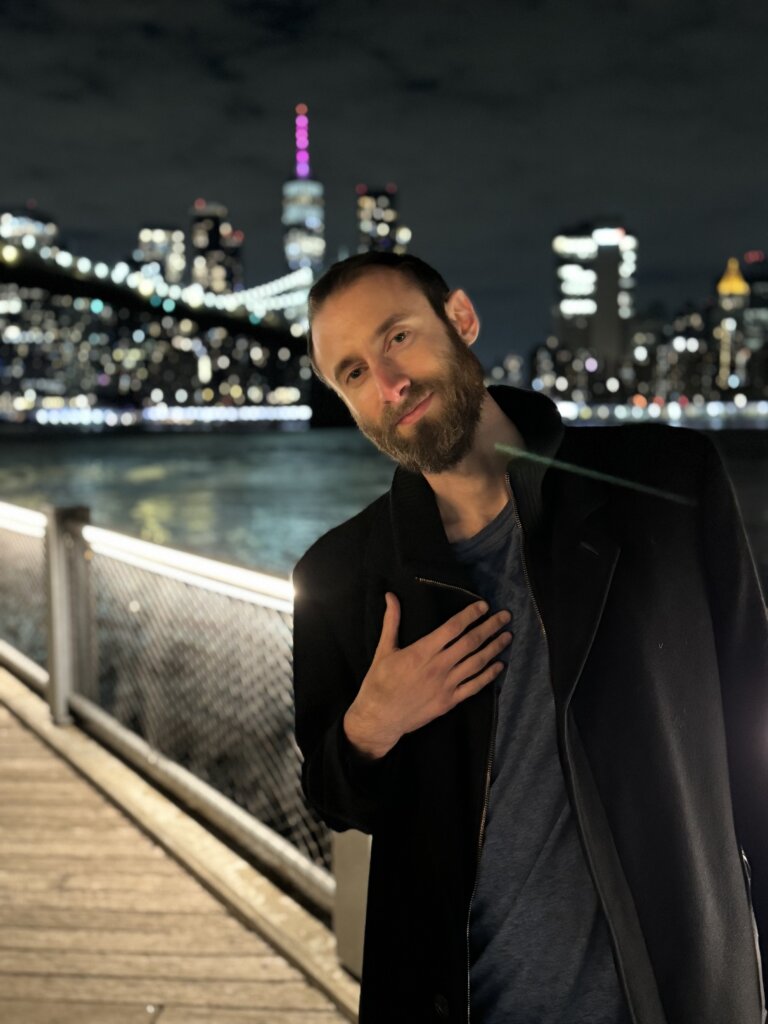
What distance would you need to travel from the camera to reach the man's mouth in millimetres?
1092

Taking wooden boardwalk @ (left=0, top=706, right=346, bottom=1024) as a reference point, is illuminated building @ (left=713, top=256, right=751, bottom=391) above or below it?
above

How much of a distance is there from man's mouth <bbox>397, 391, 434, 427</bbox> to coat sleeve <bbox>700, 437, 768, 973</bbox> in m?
0.33

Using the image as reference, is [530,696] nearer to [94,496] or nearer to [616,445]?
[616,445]

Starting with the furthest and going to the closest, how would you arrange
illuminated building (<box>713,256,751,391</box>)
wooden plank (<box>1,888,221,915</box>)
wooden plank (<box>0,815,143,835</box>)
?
illuminated building (<box>713,256,751,391</box>), wooden plank (<box>0,815,143,835</box>), wooden plank (<box>1,888,221,915</box>)

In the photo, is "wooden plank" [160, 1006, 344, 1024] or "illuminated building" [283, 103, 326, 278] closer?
"wooden plank" [160, 1006, 344, 1024]

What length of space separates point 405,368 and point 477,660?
35cm

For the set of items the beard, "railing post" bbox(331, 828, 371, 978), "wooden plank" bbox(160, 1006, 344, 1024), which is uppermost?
the beard

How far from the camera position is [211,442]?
77.8 meters

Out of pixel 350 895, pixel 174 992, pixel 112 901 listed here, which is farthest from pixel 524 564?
pixel 112 901

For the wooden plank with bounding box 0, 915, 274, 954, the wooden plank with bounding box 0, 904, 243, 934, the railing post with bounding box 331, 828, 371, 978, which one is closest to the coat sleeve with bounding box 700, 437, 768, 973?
the railing post with bounding box 331, 828, 371, 978

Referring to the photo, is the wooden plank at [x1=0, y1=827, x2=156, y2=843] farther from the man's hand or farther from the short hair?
the short hair

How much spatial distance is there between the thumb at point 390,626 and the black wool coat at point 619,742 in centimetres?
2

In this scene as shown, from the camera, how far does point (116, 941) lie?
2381mm

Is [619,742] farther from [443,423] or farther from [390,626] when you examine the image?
[443,423]
